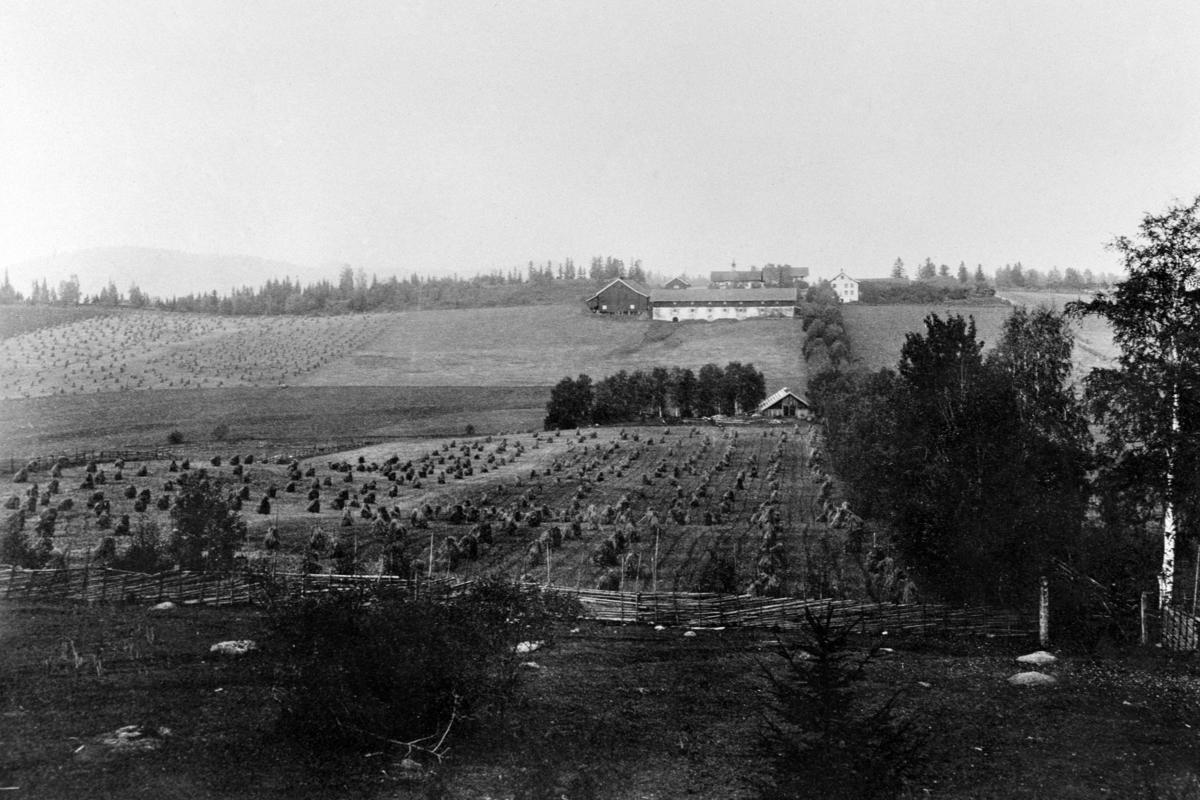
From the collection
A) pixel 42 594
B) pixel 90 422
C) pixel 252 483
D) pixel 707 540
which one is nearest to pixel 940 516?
pixel 707 540

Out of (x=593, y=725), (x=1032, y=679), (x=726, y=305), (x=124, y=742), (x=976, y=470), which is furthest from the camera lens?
(x=726, y=305)

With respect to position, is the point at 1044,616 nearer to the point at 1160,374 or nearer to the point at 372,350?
the point at 1160,374

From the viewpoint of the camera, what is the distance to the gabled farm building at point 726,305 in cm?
11669

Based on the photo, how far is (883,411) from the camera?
102 feet

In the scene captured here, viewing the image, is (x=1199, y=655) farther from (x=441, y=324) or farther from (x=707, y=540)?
(x=441, y=324)

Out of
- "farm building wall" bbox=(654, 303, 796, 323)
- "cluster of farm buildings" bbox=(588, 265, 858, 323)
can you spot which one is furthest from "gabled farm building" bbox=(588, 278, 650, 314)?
"farm building wall" bbox=(654, 303, 796, 323)

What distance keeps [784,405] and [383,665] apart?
2875 inches

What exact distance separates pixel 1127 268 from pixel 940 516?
748 cm

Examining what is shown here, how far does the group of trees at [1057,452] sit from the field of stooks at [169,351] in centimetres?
6568

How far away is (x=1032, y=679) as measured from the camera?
1639cm

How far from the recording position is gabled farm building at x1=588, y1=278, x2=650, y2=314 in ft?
400

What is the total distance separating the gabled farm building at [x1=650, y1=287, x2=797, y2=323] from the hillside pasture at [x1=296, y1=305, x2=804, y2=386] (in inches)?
196

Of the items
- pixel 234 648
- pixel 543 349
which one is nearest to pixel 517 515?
pixel 234 648

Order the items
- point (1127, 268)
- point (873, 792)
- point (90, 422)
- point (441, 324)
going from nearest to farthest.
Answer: point (873, 792) < point (1127, 268) < point (90, 422) < point (441, 324)
